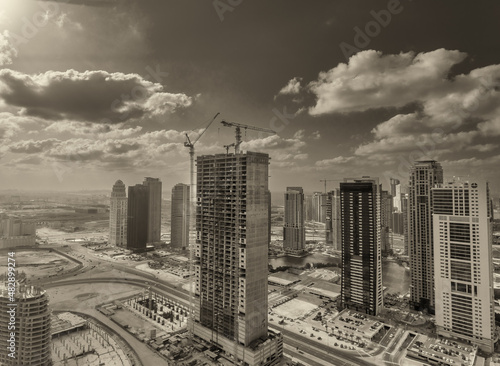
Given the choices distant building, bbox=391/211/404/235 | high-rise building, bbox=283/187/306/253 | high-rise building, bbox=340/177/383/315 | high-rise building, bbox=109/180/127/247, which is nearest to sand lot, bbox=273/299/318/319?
high-rise building, bbox=340/177/383/315

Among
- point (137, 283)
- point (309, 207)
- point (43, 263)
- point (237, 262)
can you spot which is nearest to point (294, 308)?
point (237, 262)

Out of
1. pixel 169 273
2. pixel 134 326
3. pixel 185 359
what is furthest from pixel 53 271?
pixel 185 359

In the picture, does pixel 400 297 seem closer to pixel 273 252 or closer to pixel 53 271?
pixel 273 252

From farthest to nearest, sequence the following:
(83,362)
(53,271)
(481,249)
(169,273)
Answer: (169,273) → (53,271) → (481,249) → (83,362)

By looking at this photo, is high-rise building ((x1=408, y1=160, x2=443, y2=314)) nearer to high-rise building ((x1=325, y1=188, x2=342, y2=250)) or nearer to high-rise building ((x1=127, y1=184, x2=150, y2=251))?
high-rise building ((x1=325, y1=188, x2=342, y2=250))

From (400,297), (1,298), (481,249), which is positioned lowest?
(400,297)

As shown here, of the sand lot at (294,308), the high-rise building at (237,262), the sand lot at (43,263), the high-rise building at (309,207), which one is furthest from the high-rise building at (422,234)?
the high-rise building at (309,207)

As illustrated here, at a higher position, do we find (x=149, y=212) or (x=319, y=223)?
(x=149, y=212)
